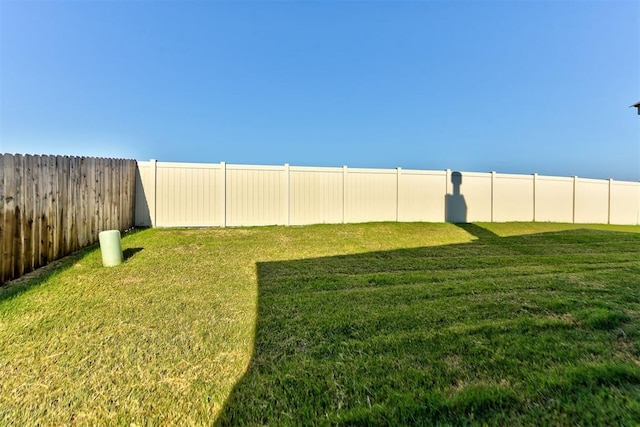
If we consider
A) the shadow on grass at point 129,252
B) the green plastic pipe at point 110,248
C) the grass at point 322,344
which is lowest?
the grass at point 322,344

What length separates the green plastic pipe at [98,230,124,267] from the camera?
471cm

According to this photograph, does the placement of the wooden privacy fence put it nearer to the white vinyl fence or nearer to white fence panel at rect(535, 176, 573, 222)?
the white vinyl fence

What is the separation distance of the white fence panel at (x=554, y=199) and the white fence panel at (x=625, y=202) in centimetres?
259

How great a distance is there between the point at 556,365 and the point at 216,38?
11.7 metres

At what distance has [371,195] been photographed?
393 inches

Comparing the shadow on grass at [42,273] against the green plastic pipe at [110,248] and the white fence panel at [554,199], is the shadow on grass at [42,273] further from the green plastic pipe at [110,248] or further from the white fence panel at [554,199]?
the white fence panel at [554,199]

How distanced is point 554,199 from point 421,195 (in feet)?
20.6

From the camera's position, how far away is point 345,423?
1.49 metres

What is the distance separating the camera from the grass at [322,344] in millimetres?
1622

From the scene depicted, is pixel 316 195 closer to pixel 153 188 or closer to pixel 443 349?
pixel 153 188

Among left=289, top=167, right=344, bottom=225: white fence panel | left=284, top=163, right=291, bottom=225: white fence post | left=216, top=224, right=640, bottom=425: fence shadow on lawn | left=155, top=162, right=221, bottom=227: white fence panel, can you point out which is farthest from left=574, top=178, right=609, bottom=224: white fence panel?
left=155, top=162, right=221, bottom=227: white fence panel

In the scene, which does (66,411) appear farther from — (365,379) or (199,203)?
(199,203)

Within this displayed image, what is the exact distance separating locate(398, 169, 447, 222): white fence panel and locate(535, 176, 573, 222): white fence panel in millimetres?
4547

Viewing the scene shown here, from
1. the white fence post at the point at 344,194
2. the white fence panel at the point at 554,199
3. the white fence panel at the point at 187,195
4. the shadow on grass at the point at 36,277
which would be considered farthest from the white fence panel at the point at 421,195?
the shadow on grass at the point at 36,277
